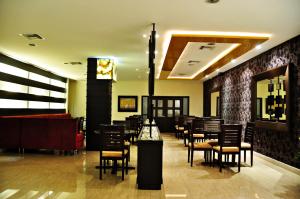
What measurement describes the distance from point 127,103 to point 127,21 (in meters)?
9.79

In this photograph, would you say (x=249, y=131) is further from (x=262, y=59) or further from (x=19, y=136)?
(x=19, y=136)

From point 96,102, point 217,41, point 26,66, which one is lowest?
point 96,102

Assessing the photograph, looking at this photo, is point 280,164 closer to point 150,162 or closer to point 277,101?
point 277,101

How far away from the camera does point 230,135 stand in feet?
18.0

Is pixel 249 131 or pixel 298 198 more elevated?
pixel 249 131

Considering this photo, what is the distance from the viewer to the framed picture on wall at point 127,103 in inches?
571

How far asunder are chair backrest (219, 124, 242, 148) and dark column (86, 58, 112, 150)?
3914mm

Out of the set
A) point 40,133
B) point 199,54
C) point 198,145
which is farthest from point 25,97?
point 198,145

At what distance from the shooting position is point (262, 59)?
7.35m

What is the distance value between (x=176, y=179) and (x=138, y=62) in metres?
5.01

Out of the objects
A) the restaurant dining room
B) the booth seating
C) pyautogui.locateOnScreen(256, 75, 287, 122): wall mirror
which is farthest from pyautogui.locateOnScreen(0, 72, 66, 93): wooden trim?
pyautogui.locateOnScreen(256, 75, 287, 122): wall mirror

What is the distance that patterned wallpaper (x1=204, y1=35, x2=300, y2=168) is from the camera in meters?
5.67

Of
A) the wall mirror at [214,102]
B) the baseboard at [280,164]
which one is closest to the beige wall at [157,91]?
the wall mirror at [214,102]

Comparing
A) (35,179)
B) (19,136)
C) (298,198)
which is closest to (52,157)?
(19,136)
